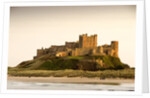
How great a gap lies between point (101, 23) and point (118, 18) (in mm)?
218

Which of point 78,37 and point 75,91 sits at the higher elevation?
point 78,37

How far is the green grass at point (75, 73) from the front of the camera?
3.87 m

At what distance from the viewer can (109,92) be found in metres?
3.81

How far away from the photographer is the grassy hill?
3918 millimetres

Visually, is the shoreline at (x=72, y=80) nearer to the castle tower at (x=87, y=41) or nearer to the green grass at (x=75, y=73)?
the green grass at (x=75, y=73)

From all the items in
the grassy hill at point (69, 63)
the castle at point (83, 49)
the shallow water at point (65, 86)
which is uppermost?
the castle at point (83, 49)

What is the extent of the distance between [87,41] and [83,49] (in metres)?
0.12

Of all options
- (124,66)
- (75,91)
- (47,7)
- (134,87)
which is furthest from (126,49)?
(47,7)

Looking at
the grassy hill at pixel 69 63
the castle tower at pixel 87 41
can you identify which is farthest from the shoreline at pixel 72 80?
the castle tower at pixel 87 41

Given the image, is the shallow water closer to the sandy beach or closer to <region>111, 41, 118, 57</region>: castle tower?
the sandy beach

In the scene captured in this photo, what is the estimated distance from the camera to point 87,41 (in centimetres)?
389

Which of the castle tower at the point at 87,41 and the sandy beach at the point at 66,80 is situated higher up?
the castle tower at the point at 87,41

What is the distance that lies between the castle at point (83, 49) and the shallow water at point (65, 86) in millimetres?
372

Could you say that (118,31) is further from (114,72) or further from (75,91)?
(75,91)
